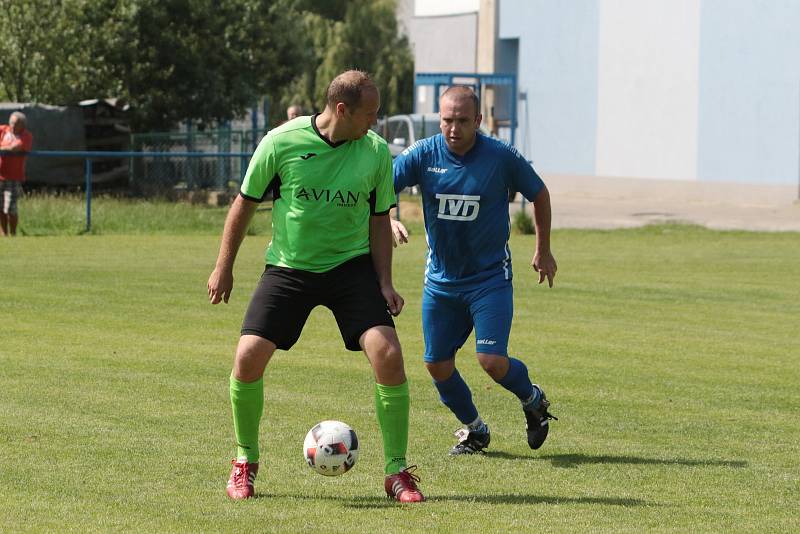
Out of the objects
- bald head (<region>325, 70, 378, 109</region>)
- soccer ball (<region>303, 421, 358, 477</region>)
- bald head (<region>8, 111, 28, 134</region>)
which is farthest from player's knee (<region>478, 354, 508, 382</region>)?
bald head (<region>8, 111, 28, 134</region>)

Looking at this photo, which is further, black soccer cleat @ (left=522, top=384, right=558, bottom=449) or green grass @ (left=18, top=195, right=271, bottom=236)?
green grass @ (left=18, top=195, right=271, bottom=236)

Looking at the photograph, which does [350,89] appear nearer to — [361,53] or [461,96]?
[461,96]

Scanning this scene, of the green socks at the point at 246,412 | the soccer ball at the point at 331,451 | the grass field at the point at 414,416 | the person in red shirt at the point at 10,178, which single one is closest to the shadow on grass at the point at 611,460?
the grass field at the point at 414,416

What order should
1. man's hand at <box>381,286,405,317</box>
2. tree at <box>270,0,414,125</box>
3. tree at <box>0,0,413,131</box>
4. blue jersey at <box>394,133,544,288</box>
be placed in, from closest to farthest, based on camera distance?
man's hand at <box>381,286,405,317</box> < blue jersey at <box>394,133,544,288</box> < tree at <box>0,0,413,131</box> < tree at <box>270,0,414,125</box>

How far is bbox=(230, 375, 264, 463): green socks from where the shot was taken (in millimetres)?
6375

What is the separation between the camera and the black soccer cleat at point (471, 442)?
761 centimetres

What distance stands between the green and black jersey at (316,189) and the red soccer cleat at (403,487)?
99 cm

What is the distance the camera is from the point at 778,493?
6.63 meters

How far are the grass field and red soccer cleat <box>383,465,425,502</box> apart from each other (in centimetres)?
8

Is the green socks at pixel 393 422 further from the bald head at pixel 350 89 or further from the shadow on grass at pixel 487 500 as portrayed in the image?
the bald head at pixel 350 89

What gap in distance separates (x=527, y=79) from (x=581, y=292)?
28405 millimetres

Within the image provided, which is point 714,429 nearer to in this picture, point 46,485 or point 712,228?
point 46,485

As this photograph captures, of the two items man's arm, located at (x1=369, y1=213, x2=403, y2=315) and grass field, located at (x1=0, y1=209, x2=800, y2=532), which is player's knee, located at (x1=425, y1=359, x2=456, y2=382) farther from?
man's arm, located at (x1=369, y1=213, x2=403, y2=315)

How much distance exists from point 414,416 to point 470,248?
1550 mm
